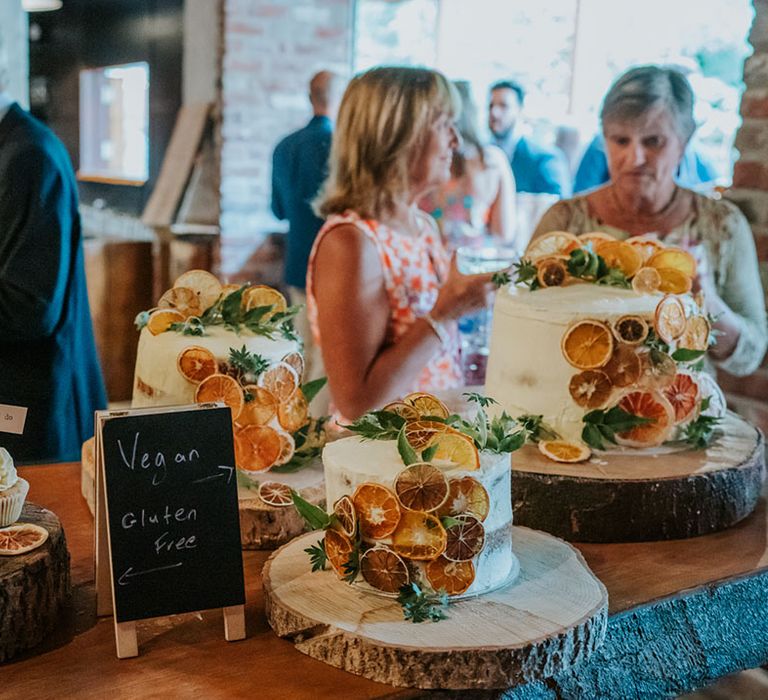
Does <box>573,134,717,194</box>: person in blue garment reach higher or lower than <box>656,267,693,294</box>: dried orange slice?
higher

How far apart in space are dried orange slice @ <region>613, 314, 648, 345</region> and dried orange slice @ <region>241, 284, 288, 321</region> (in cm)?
52

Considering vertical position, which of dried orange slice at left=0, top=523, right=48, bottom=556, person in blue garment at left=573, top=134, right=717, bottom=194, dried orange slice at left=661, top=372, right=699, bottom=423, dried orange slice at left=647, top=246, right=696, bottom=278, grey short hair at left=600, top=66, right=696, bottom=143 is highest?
grey short hair at left=600, top=66, right=696, bottom=143

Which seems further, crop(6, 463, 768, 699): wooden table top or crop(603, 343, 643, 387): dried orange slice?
crop(603, 343, 643, 387): dried orange slice

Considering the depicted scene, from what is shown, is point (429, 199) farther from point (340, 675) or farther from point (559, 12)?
point (340, 675)

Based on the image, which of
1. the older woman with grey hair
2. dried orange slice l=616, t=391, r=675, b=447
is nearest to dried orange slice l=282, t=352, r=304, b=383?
dried orange slice l=616, t=391, r=675, b=447

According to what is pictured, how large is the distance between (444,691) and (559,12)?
16.6 feet

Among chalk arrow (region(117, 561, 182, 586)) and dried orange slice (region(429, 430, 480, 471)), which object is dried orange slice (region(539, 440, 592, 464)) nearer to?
dried orange slice (region(429, 430, 480, 471))

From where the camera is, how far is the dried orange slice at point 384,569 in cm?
109

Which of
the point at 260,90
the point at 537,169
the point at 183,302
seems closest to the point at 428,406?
the point at 183,302

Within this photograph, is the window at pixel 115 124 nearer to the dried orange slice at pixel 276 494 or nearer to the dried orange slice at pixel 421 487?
the dried orange slice at pixel 276 494

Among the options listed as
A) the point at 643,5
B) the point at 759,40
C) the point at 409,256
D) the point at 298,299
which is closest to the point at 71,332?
the point at 409,256

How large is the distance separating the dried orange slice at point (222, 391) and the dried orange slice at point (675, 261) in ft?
2.40

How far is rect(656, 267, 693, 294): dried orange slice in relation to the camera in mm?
1610

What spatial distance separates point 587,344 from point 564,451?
0.55ft
